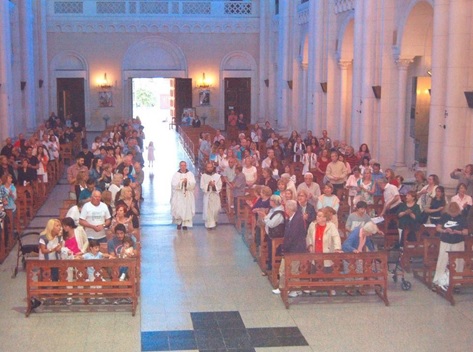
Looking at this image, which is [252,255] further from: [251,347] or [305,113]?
[305,113]

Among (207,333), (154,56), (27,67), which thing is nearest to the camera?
(207,333)

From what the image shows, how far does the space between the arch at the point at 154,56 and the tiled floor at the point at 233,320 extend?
28420 mm

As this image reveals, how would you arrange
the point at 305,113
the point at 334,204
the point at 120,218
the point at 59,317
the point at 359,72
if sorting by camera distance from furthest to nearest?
the point at 305,113 < the point at 359,72 < the point at 334,204 < the point at 120,218 < the point at 59,317

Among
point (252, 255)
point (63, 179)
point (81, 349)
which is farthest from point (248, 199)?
point (63, 179)

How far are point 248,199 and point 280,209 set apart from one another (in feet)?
13.3

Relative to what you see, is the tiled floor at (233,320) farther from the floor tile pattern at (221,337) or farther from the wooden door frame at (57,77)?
the wooden door frame at (57,77)

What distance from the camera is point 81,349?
35.6 ft

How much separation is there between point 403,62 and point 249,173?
6.59 meters

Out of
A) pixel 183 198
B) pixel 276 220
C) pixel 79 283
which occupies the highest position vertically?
pixel 276 220

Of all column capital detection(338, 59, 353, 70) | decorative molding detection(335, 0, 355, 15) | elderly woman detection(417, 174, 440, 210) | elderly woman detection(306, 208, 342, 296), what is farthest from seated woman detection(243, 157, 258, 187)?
column capital detection(338, 59, 353, 70)

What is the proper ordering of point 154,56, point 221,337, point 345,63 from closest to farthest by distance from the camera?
point 221,337, point 345,63, point 154,56

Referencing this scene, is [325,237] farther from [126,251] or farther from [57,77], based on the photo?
[57,77]

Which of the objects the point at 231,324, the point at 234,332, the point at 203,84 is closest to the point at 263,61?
the point at 203,84

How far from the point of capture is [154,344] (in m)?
11.1
